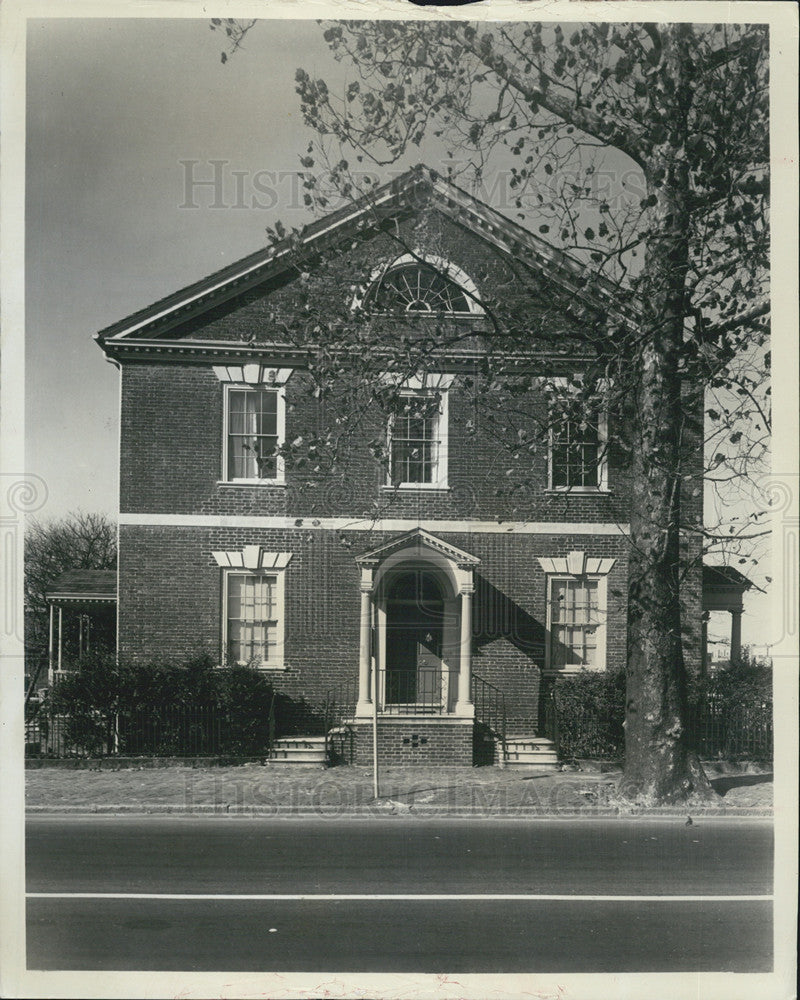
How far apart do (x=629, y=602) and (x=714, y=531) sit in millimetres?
1160

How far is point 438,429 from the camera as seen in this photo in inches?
379

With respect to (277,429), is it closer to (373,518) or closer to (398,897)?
(373,518)

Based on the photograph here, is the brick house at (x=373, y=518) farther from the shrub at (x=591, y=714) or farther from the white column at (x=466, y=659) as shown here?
the shrub at (x=591, y=714)

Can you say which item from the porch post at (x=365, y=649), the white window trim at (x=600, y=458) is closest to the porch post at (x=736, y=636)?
the white window trim at (x=600, y=458)

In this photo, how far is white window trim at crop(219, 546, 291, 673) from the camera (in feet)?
33.7

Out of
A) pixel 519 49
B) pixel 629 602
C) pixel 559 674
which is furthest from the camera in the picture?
pixel 559 674

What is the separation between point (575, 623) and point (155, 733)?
5221 mm

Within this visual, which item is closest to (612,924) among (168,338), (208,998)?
(208,998)

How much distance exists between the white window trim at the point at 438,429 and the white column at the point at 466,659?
50.6 inches

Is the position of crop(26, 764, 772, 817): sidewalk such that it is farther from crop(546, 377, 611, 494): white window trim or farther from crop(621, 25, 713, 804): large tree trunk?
crop(546, 377, 611, 494): white window trim

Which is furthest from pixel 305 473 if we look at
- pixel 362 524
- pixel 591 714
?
pixel 591 714

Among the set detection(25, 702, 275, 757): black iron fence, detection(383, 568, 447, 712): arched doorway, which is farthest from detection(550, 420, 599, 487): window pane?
detection(25, 702, 275, 757): black iron fence

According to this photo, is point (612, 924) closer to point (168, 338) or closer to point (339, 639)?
point (339, 639)

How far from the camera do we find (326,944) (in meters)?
6.23
